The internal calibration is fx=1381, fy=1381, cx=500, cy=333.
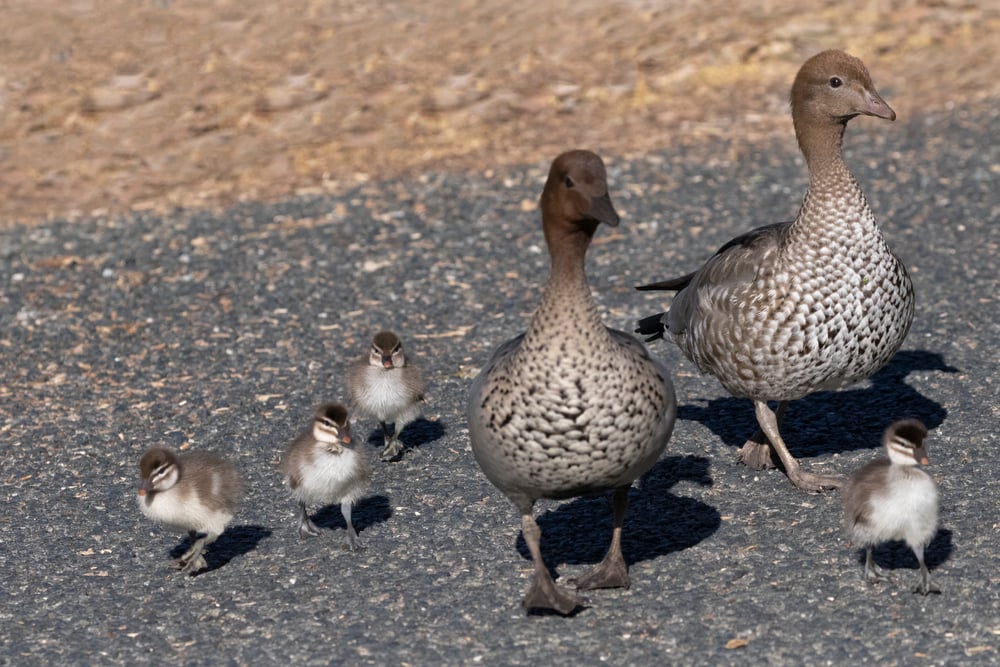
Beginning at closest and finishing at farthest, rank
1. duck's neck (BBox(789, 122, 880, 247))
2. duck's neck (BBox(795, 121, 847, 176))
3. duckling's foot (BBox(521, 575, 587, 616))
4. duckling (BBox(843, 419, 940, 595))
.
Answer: duckling (BBox(843, 419, 940, 595)), duckling's foot (BBox(521, 575, 587, 616)), duck's neck (BBox(789, 122, 880, 247)), duck's neck (BBox(795, 121, 847, 176))

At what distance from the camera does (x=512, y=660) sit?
657cm

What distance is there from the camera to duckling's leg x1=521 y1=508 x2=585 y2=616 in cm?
686

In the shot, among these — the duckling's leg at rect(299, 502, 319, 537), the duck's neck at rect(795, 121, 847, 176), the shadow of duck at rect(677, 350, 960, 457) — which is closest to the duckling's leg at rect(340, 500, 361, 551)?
the duckling's leg at rect(299, 502, 319, 537)

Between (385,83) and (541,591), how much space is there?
32.3ft

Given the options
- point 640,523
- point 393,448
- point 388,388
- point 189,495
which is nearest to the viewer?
point 189,495

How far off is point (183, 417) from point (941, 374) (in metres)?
5.43

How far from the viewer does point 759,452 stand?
8.57m

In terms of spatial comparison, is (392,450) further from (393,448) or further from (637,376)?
(637,376)

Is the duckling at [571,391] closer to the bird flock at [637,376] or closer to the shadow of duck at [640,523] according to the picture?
the bird flock at [637,376]

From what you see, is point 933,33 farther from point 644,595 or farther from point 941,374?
point 644,595

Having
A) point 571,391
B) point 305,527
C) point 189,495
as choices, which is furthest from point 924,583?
point 189,495

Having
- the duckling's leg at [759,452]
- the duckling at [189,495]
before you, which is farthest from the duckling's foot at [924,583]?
the duckling at [189,495]

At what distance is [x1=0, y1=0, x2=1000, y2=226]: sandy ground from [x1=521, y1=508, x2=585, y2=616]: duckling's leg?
8.33 m

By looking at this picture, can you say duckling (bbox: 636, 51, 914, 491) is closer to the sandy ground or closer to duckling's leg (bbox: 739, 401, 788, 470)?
duckling's leg (bbox: 739, 401, 788, 470)
